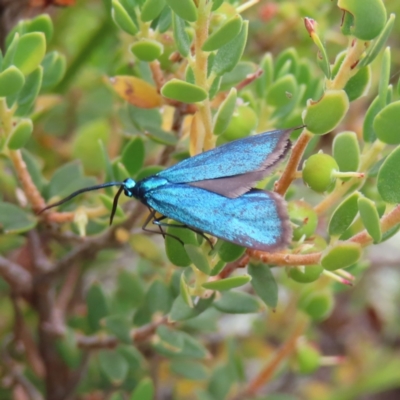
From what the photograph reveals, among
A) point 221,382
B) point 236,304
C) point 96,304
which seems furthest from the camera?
point 221,382

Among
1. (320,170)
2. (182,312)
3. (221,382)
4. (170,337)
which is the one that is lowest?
(221,382)

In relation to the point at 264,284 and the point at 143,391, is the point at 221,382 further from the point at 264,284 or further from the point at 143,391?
the point at 264,284

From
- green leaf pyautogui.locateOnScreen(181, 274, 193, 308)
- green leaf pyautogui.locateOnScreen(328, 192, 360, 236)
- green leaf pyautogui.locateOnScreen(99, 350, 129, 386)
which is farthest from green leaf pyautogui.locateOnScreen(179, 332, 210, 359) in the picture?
green leaf pyautogui.locateOnScreen(328, 192, 360, 236)

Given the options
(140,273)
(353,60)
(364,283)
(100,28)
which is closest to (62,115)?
(100,28)

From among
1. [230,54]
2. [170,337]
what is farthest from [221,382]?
[230,54]

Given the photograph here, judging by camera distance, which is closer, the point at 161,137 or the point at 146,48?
the point at 146,48

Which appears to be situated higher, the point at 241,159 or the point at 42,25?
the point at 42,25

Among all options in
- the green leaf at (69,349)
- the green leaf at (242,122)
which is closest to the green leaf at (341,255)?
the green leaf at (242,122)
